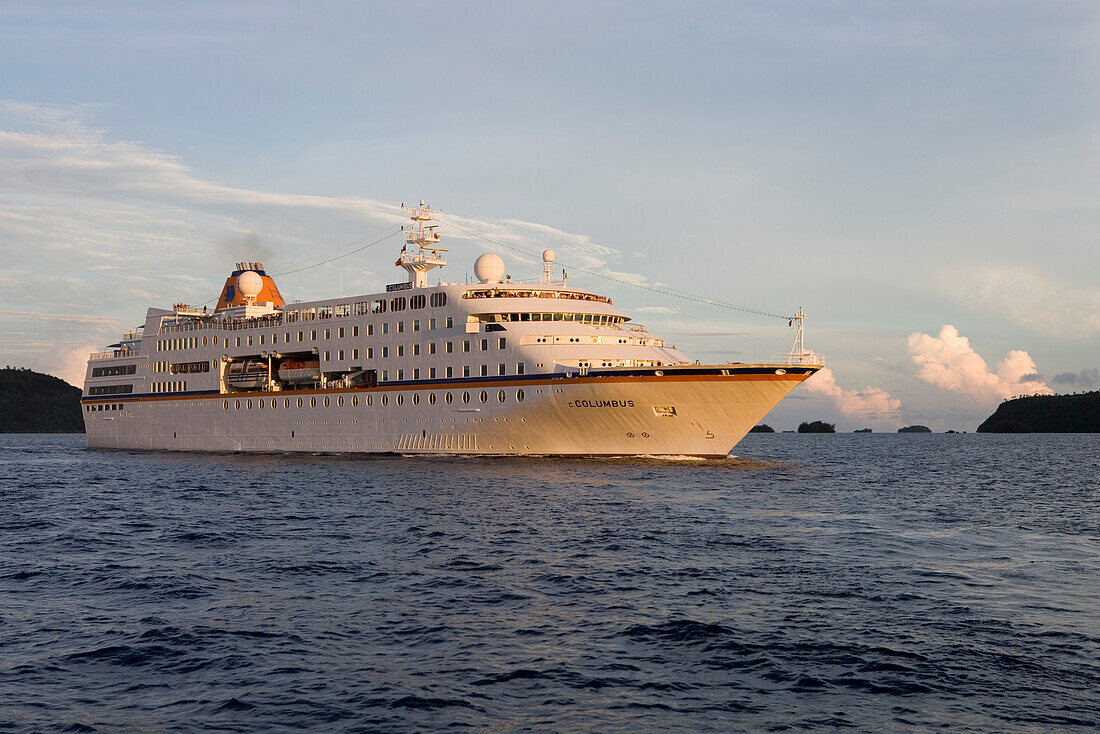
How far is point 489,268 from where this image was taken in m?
60.8

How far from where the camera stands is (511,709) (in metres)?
11.6

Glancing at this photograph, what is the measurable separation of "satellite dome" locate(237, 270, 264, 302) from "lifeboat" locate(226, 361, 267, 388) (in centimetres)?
780

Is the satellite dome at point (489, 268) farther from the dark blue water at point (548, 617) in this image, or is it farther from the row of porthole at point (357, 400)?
the dark blue water at point (548, 617)

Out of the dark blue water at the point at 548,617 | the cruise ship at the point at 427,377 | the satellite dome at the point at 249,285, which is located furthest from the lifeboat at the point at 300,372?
the dark blue water at the point at 548,617

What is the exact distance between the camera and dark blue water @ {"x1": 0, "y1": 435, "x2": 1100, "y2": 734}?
38.4 feet

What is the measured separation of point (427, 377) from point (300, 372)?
14853 millimetres

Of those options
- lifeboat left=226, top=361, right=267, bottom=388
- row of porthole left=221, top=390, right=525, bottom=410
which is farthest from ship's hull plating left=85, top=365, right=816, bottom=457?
lifeboat left=226, top=361, right=267, bottom=388

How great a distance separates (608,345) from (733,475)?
1309cm

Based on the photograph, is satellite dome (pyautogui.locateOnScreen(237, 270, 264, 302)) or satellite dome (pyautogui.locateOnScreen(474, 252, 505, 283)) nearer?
satellite dome (pyautogui.locateOnScreen(474, 252, 505, 283))

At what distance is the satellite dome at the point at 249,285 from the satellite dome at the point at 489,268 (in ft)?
89.6

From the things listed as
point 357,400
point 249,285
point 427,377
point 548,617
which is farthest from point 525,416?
point 548,617

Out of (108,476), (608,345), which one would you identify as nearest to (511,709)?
(608,345)

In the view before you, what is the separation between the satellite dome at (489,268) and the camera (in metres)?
60.8

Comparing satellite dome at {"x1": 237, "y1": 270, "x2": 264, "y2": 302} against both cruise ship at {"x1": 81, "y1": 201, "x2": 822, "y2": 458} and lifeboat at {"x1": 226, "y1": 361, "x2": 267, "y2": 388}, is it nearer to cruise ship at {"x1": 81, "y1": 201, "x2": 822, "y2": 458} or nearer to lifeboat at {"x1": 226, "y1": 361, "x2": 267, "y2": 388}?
cruise ship at {"x1": 81, "y1": 201, "x2": 822, "y2": 458}
